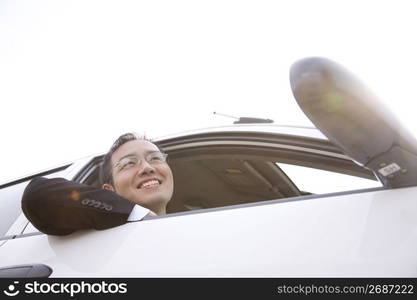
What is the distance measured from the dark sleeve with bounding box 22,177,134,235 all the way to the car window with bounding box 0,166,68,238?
17.9 inches

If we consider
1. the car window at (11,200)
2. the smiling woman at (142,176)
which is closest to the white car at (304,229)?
the car window at (11,200)

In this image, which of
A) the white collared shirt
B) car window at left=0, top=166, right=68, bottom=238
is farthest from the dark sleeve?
car window at left=0, top=166, right=68, bottom=238

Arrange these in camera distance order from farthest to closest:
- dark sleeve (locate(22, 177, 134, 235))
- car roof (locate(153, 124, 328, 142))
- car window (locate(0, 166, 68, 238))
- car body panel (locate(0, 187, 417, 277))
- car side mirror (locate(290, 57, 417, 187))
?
1. car window (locate(0, 166, 68, 238))
2. car roof (locate(153, 124, 328, 142))
3. dark sleeve (locate(22, 177, 134, 235))
4. car body panel (locate(0, 187, 417, 277))
5. car side mirror (locate(290, 57, 417, 187))

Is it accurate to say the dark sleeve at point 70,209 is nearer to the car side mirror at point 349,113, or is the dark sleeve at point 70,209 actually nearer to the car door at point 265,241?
the car door at point 265,241

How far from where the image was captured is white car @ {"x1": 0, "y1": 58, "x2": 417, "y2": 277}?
2.49 feet

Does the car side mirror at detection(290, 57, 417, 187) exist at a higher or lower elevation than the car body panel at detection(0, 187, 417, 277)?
higher

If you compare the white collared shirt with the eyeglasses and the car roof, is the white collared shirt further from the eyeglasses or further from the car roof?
the eyeglasses

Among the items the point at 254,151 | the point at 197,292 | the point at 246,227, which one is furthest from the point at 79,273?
the point at 254,151

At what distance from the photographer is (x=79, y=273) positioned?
3.62ft

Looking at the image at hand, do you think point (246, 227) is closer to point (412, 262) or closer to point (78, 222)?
point (412, 262)

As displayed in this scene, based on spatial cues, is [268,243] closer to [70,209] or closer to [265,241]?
[265,241]

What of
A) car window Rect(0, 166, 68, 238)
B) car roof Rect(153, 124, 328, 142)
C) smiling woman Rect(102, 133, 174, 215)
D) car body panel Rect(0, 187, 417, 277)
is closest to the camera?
car body panel Rect(0, 187, 417, 277)

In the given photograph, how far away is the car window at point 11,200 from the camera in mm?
1771

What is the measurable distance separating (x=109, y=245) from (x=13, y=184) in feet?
4.60
